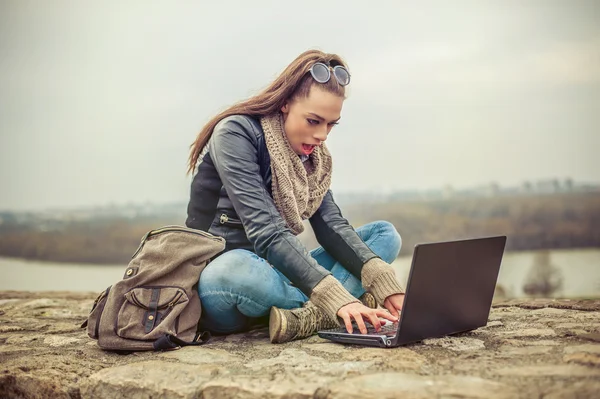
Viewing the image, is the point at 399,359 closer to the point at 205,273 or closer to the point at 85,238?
the point at 205,273

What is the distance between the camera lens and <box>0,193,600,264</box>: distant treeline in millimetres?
6441

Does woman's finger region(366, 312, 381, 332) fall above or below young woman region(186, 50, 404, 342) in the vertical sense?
below

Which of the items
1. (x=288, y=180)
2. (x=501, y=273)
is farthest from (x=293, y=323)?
(x=501, y=273)

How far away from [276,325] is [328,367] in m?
0.43

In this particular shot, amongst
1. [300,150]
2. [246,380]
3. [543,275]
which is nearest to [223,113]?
[300,150]

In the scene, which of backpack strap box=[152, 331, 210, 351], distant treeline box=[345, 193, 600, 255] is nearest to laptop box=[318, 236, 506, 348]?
backpack strap box=[152, 331, 210, 351]

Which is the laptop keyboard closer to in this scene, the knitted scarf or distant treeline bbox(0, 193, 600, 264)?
the knitted scarf

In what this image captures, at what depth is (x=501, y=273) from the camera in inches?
228

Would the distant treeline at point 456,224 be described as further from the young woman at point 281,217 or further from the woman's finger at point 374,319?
the woman's finger at point 374,319

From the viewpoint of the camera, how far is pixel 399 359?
2041 mm

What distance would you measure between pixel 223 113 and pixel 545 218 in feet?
15.3

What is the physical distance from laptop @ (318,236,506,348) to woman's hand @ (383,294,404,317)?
0.17 m

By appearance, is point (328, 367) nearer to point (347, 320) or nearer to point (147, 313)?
point (347, 320)

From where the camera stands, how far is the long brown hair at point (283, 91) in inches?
104
